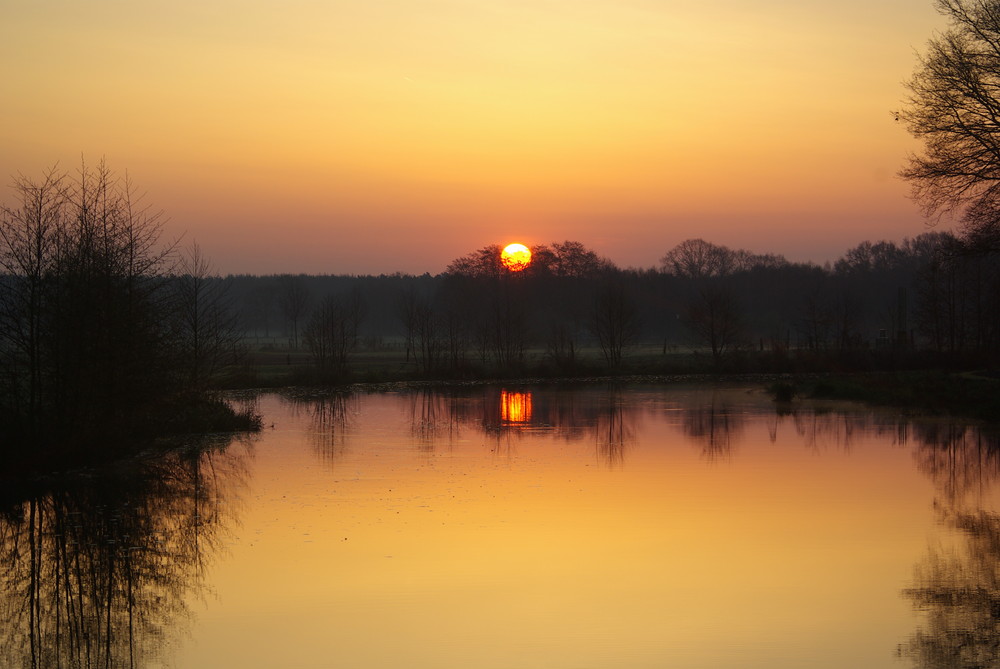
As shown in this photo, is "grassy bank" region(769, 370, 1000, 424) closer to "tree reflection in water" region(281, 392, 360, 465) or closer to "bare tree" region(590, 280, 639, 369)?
"tree reflection in water" region(281, 392, 360, 465)

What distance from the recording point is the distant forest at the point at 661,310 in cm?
5419

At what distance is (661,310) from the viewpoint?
340ft

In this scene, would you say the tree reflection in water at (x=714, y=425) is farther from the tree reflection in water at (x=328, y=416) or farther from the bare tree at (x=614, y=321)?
the bare tree at (x=614, y=321)

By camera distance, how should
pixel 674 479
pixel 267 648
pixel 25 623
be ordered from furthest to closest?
pixel 674 479
pixel 25 623
pixel 267 648

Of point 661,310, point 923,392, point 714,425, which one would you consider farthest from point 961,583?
point 661,310

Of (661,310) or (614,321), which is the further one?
(661,310)

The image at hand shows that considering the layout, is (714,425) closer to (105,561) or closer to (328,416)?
(328,416)

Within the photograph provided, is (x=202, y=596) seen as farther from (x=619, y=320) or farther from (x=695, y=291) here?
(x=695, y=291)

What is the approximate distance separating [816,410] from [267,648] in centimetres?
2671

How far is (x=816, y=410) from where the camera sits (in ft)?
105

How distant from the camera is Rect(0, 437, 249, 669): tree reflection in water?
346 inches

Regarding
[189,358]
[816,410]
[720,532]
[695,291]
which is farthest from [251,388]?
[695,291]

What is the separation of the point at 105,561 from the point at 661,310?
94.6 meters

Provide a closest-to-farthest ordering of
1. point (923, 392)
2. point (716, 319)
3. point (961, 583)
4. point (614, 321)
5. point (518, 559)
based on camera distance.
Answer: point (961, 583)
point (518, 559)
point (923, 392)
point (614, 321)
point (716, 319)
